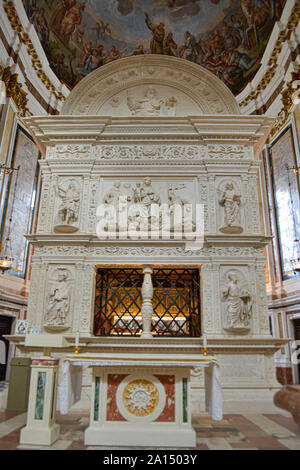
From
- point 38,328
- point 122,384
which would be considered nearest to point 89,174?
point 38,328

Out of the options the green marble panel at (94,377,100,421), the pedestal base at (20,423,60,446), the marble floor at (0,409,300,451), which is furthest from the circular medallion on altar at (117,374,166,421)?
the pedestal base at (20,423,60,446)

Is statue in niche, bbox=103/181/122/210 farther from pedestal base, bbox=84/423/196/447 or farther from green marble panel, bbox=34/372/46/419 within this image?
pedestal base, bbox=84/423/196/447

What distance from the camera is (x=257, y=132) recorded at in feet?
32.0

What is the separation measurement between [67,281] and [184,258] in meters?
2.94

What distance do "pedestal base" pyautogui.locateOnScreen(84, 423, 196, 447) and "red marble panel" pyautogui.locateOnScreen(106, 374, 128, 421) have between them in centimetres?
16

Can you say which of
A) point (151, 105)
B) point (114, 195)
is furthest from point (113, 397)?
point (151, 105)

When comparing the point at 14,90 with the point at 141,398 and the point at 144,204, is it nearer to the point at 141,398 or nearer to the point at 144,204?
the point at 144,204

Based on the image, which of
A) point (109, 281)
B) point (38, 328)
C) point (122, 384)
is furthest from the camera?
point (109, 281)

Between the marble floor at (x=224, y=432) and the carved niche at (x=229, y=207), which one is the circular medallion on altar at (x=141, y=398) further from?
the carved niche at (x=229, y=207)

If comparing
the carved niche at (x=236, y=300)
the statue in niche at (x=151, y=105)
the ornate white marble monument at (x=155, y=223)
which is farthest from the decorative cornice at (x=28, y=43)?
the carved niche at (x=236, y=300)

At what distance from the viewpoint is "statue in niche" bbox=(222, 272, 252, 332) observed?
8.22 metres

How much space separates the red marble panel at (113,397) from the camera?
4.93 m
